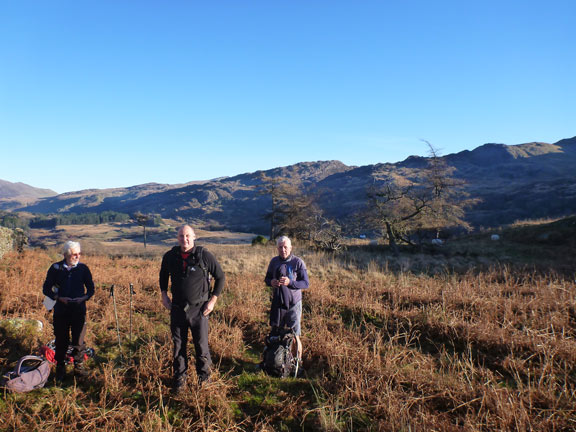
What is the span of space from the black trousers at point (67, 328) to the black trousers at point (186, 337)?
1419 millimetres

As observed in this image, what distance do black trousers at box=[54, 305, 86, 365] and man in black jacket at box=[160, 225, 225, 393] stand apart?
128 centimetres

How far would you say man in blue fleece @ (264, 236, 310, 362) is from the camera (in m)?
3.85

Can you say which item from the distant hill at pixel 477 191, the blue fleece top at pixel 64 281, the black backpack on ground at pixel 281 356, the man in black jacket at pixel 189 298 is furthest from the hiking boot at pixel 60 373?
the distant hill at pixel 477 191

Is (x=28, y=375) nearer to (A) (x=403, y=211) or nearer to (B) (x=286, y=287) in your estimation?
(B) (x=286, y=287)

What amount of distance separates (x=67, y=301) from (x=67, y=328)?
1.37ft

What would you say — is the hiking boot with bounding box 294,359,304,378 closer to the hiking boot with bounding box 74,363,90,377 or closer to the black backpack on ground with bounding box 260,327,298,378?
the black backpack on ground with bounding box 260,327,298,378

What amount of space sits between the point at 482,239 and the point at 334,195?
326 feet

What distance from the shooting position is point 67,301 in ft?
11.8

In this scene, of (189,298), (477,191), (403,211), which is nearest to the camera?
(189,298)

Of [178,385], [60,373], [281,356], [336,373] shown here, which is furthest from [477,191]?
[60,373]

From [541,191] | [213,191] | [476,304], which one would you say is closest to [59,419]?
[476,304]

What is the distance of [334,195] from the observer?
385 feet

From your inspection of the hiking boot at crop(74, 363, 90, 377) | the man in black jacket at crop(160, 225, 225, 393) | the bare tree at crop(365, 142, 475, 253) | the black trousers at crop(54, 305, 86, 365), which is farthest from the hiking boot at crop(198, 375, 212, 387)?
the bare tree at crop(365, 142, 475, 253)

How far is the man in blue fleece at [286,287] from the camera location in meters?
3.85
